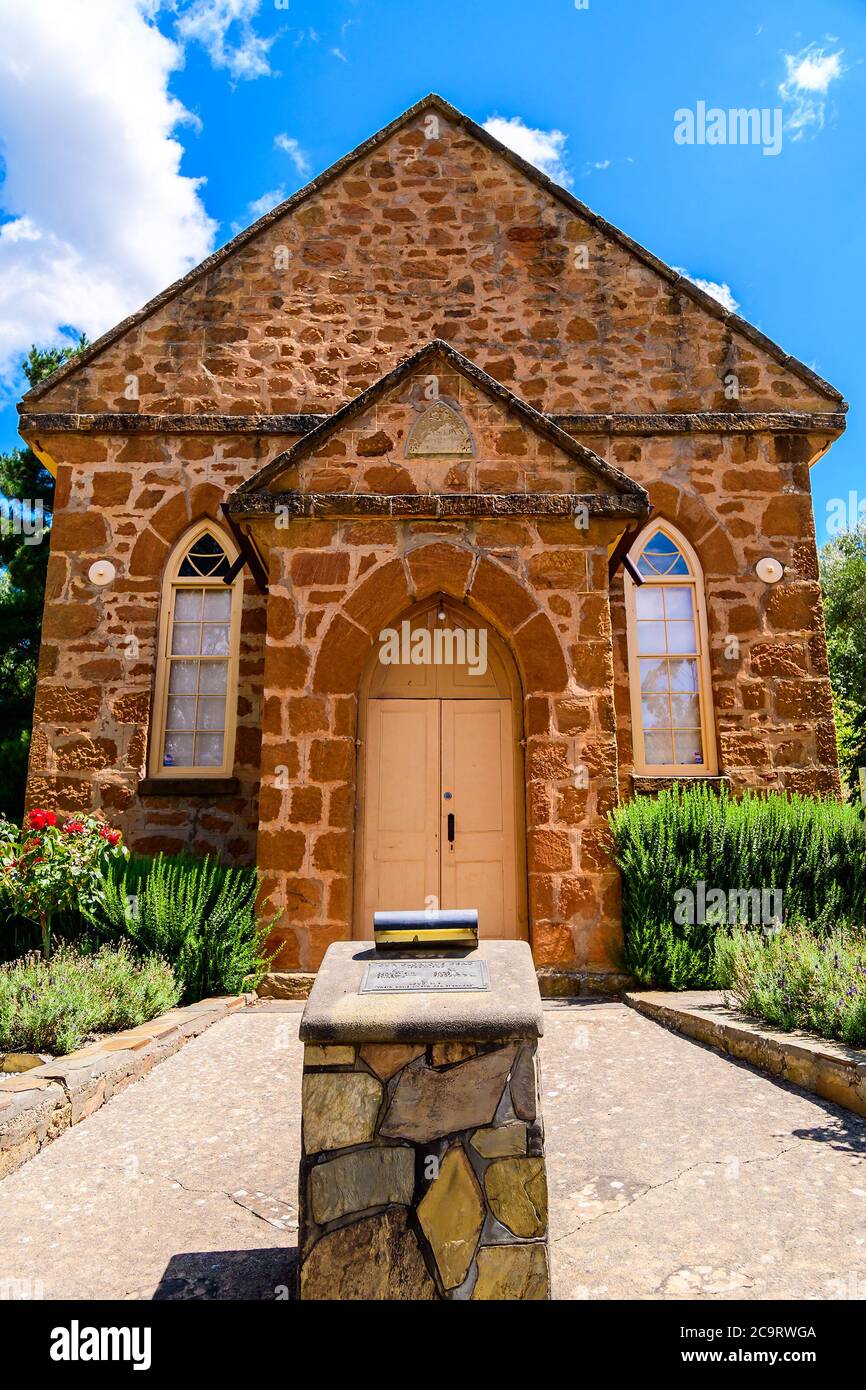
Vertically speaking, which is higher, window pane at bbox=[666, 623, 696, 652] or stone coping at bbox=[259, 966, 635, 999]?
window pane at bbox=[666, 623, 696, 652]

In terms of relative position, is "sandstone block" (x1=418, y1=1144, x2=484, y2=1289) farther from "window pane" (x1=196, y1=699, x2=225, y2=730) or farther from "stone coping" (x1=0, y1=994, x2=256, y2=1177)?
"window pane" (x1=196, y1=699, x2=225, y2=730)

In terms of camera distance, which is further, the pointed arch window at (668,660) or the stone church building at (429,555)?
the pointed arch window at (668,660)

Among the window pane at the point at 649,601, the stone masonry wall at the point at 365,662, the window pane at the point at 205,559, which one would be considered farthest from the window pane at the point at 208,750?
the window pane at the point at 649,601

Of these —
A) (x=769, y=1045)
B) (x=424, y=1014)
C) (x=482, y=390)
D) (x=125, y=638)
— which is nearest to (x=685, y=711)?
(x=482, y=390)

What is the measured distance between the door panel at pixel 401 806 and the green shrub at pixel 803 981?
2.79 metres

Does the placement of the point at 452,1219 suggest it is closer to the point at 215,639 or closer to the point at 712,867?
the point at 712,867

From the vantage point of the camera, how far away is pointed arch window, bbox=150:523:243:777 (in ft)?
31.4

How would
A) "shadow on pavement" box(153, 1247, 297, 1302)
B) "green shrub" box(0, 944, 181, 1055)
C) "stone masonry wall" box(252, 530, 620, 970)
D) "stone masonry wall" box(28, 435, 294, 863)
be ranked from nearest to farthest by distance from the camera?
"shadow on pavement" box(153, 1247, 297, 1302) → "green shrub" box(0, 944, 181, 1055) → "stone masonry wall" box(252, 530, 620, 970) → "stone masonry wall" box(28, 435, 294, 863)

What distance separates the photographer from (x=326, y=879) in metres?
7.49

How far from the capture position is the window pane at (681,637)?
9852 millimetres

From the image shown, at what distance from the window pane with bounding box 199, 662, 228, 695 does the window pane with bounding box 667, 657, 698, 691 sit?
5.02 metres

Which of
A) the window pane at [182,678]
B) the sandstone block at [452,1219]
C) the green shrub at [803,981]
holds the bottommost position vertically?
the sandstone block at [452,1219]

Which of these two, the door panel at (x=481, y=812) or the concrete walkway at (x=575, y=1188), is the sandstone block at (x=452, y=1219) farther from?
the door panel at (x=481, y=812)

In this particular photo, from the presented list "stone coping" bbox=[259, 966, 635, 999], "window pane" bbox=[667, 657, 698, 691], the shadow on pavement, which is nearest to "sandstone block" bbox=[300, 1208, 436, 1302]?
the shadow on pavement
